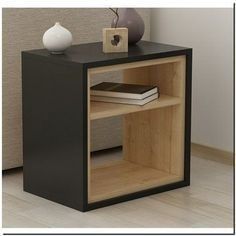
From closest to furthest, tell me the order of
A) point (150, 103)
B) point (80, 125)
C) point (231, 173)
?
point (80, 125) → point (150, 103) → point (231, 173)

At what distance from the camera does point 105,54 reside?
2812 millimetres

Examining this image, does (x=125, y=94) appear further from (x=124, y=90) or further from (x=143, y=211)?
(x=143, y=211)

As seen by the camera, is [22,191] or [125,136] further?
[125,136]

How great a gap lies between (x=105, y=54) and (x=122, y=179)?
496mm

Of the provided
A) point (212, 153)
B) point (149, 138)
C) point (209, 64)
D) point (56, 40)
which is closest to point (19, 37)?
point (56, 40)

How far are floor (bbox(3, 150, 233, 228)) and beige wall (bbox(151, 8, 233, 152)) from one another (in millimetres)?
334

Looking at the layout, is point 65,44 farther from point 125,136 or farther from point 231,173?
point 231,173

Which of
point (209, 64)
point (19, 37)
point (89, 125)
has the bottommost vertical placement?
point (89, 125)

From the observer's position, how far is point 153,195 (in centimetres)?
293

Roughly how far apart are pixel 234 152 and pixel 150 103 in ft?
1.77

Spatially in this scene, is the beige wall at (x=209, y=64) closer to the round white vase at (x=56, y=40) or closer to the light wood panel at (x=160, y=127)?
the light wood panel at (x=160, y=127)

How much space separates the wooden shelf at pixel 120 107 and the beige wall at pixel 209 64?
0.41 m

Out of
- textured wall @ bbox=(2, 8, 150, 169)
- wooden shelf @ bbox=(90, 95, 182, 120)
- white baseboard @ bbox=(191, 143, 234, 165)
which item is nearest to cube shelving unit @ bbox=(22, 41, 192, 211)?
wooden shelf @ bbox=(90, 95, 182, 120)
